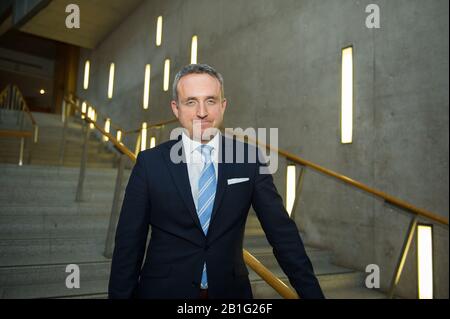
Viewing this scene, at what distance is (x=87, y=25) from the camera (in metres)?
11.8

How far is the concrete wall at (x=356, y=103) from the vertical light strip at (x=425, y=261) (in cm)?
28

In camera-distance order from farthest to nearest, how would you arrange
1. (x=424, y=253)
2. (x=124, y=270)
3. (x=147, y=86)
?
(x=147, y=86), (x=424, y=253), (x=124, y=270)

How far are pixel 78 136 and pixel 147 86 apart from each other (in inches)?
95.7

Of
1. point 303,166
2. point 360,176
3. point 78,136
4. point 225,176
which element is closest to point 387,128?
point 360,176

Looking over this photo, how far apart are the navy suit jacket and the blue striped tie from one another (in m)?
0.03

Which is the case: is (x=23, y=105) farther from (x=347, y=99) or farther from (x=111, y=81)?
(x=347, y=99)

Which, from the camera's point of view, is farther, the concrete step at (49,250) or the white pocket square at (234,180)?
the concrete step at (49,250)

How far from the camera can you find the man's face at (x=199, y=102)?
133 centimetres

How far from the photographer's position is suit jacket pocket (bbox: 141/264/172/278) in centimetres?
126

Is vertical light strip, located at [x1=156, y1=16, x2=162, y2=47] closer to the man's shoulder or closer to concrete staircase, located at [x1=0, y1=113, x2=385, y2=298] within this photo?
concrete staircase, located at [x1=0, y1=113, x2=385, y2=298]

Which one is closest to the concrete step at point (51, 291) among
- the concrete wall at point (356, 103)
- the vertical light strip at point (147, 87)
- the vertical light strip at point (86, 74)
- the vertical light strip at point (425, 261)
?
the vertical light strip at point (425, 261)

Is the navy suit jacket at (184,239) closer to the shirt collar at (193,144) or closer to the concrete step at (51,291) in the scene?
the shirt collar at (193,144)
